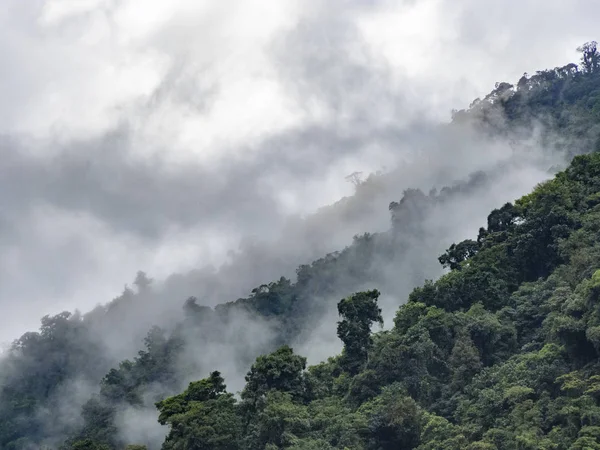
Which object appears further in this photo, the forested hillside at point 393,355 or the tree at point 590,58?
the tree at point 590,58

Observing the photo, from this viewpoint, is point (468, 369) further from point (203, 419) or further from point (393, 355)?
point (203, 419)

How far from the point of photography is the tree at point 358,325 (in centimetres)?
5056

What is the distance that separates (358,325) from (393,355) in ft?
15.4

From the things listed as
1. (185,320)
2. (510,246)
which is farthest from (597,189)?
(185,320)

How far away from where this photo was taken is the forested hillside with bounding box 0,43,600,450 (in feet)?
130

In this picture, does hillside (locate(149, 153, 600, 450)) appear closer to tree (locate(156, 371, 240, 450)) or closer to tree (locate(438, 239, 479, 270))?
tree (locate(156, 371, 240, 450))

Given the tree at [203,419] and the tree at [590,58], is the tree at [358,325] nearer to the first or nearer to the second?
the tree at [203,419]

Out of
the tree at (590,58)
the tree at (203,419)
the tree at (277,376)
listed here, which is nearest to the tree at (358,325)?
the tree at (277,376)

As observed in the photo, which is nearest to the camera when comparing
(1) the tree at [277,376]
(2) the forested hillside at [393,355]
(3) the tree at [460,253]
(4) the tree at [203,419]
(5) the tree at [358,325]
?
(2) the forested hillside at [393,355]

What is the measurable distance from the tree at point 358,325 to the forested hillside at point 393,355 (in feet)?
0.33

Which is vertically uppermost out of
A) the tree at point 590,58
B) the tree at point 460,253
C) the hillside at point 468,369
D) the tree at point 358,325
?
the tree at point 590,58

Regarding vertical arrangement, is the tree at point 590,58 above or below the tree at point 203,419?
above

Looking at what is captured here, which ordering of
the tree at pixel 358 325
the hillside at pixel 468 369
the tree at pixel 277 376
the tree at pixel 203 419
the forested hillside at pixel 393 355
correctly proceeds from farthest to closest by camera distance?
the tree at pixel 358 325 < the tree at pixel 277 376 < the tree at pixel 203 419 < the forested hillside at pixel 393 355 < the hillside at pixel 468 369

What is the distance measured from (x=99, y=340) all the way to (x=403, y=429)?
44.5m
